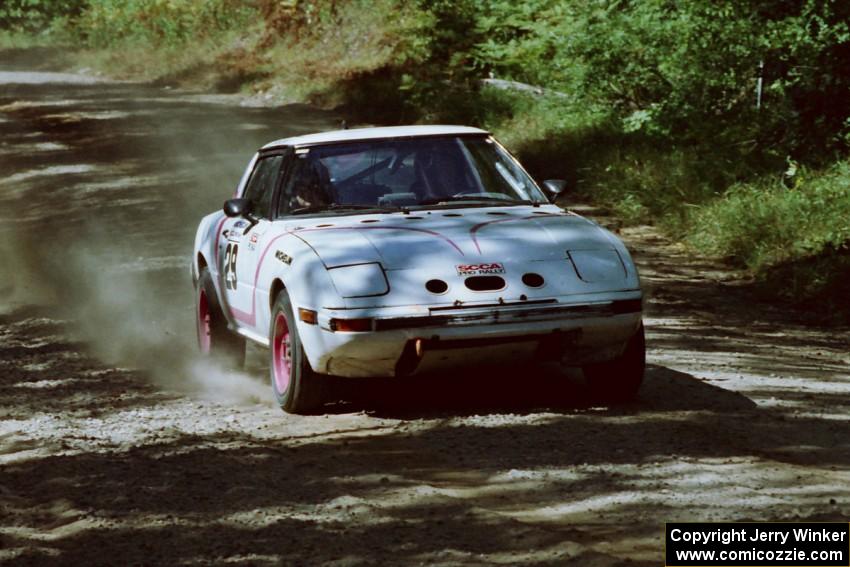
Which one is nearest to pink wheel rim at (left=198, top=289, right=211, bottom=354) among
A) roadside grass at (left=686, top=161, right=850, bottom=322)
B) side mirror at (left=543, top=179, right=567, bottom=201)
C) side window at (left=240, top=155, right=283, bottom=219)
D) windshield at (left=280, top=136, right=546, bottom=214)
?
side window at (left=240, top=155, right=283, bottom=219)

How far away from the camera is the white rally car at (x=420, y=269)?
7.58 m

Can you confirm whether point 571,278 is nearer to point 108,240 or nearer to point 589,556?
point 589,556

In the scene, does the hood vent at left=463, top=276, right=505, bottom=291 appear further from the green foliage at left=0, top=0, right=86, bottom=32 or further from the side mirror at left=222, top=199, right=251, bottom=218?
the green foliage at left=0, top=0, right=86, bottom=32

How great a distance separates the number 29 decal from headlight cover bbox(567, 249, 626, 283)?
2.62 m

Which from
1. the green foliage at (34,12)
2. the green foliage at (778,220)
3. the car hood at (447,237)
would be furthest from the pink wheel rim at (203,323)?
the green foliage at (34,12)

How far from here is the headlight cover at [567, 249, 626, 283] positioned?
783 cm

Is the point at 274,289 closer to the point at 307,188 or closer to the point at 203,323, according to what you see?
the point at 307,188

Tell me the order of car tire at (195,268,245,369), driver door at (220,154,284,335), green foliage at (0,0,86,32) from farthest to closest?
green foliage at (0,0,86,32) < car tire at (195,268,245,369) < driver door at (220,154,284,335)

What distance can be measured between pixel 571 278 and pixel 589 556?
109 inches

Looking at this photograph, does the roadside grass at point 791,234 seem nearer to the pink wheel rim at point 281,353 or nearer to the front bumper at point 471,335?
the front bumper at point 471,335

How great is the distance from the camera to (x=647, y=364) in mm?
9688

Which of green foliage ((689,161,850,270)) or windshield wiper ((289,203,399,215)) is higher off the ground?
windshield wiper ((289,203,399,215))

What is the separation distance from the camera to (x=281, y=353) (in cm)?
841

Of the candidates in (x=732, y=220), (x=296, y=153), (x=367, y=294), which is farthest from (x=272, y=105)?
(x=367, y=294)
